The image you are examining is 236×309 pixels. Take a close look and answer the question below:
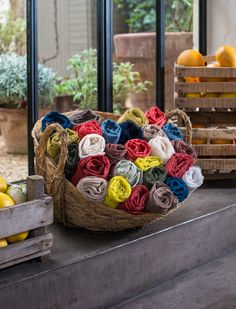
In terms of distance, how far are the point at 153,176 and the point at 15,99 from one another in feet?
2.63

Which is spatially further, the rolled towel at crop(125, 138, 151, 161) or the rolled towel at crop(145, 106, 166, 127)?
the rolled towel at crop(145, 106, 166, 127)

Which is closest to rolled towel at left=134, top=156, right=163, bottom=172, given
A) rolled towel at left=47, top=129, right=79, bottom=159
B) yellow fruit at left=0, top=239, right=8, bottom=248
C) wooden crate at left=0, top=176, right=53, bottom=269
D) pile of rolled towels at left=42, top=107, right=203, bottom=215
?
pile of rolled towels at left=42, top=107, right=203, bottom=215

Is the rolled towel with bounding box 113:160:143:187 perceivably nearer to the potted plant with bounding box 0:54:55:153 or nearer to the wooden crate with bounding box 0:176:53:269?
the wooden crate with bounding box 0:176:53:269

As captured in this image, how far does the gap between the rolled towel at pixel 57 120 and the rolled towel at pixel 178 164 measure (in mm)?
361

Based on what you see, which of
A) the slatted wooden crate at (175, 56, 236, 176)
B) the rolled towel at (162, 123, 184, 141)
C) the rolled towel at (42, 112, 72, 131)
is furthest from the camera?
the slatted wooden crate at (175, 56, 236, 176)

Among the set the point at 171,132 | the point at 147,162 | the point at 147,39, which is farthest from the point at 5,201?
the point at 147,39

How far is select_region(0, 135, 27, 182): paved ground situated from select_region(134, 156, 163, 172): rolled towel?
0.70 metres

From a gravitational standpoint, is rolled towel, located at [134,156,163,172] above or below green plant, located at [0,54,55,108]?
below

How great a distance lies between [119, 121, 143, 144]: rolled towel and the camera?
2250mm

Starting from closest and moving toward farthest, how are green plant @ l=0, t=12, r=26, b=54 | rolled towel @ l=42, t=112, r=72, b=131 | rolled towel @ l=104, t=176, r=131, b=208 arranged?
1. rolled towel @ l=104, t=176, r=131, b=208
2. rolled towel @ l=42, t=112, r=72, b=131
3. green plant @ l=0, t=12, r=26, b=54

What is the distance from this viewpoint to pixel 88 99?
9.60 feet

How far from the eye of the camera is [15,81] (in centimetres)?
260

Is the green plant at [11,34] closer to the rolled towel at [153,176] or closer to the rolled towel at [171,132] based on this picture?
the rolled towel at [171,132]

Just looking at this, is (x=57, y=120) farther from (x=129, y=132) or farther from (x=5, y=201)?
(x=5, y=201)
